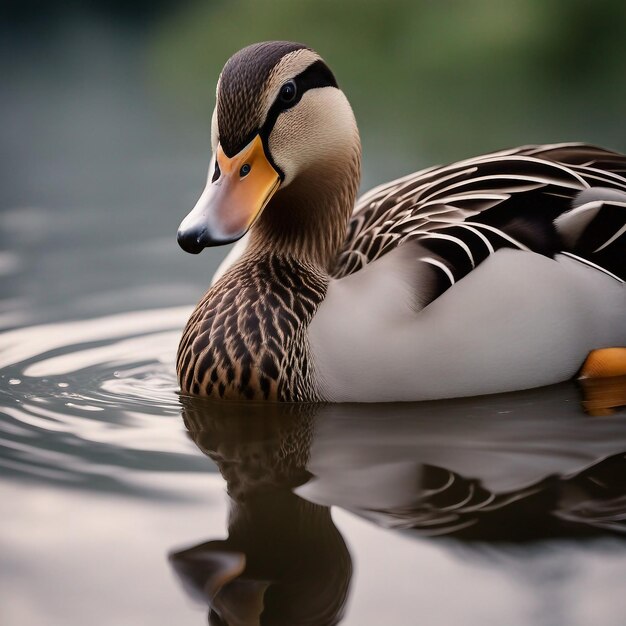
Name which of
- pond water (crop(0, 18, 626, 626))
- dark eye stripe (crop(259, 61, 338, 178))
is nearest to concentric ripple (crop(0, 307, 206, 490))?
pond water (crop(0, 18, 626, 626))

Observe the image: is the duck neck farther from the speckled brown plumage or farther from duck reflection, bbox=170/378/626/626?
duck reflection, bbox=170/378/626/626

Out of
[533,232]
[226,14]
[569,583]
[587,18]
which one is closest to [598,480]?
[569,583]

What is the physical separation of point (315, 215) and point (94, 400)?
3.01 ft

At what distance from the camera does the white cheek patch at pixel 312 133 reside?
3.61 m

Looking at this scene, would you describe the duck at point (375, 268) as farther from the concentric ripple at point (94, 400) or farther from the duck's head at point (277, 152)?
the concentric ripple at point (94, 400)

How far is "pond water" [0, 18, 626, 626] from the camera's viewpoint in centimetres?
249

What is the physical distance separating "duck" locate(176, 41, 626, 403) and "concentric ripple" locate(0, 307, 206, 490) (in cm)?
23

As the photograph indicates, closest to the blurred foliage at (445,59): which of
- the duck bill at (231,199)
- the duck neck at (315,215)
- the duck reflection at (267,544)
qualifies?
the duck neck at (315,215)

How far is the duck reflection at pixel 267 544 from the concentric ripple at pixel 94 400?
16 centimetres

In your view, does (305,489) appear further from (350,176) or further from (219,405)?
(350,176)

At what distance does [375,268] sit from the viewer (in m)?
3.58

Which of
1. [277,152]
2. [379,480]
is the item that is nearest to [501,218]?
[277,152]

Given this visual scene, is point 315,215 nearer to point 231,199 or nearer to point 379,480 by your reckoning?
point 231,199

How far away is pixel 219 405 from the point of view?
3691 millimetres
